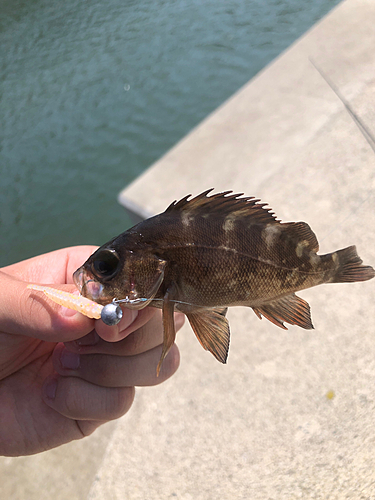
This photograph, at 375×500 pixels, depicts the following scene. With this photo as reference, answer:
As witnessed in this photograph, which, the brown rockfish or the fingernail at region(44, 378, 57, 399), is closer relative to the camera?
the brown rockfish

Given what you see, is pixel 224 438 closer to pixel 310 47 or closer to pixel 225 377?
pixel 225 377

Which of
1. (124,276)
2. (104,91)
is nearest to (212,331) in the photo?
(124,276)

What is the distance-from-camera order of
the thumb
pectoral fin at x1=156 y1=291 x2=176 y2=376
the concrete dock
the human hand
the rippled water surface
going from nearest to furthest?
pectoral fin at x1=156 y1=291 x2=176 y2=376 → the thumb → the human hand → the concrete dock → the rippled water surface

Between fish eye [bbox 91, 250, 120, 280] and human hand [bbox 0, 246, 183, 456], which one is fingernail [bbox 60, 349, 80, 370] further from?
fish eye [bbox 91, 250, 120, 280]

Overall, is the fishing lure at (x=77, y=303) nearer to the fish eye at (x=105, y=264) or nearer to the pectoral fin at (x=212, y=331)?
the fish eye at (x=105, y=264)

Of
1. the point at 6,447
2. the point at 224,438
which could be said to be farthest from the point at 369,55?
the point at 6,447

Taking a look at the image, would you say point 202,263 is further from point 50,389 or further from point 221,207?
point 50,389

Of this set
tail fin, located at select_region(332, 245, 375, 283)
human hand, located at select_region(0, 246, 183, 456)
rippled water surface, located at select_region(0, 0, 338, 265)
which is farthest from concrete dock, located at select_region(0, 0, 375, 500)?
rippled water surface, located at select_region(0, 0, 338, 265)
